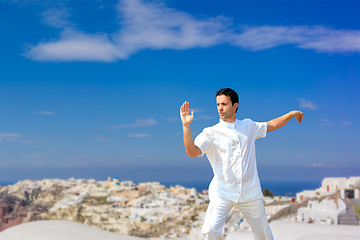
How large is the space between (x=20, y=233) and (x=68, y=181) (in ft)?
99.7

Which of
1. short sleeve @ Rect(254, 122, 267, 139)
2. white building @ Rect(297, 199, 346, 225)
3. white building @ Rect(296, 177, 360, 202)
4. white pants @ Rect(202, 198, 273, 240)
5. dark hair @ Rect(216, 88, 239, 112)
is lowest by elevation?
white building @ Rect(297, 199, 346, 225)

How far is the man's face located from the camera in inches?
157

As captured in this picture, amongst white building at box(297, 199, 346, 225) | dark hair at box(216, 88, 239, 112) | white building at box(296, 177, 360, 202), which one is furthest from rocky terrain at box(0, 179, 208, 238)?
dark hair at box(216, 88, 239, 112)

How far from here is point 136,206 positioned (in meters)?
32.8

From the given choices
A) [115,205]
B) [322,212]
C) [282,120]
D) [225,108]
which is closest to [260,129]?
[282,120]

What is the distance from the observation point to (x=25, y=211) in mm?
22438

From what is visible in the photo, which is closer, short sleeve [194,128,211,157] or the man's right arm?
the man's right arm

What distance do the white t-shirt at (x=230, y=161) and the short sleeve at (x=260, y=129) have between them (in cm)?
18

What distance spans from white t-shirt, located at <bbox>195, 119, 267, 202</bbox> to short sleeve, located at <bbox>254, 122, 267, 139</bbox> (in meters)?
0.18

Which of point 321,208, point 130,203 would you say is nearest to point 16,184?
point 130,203

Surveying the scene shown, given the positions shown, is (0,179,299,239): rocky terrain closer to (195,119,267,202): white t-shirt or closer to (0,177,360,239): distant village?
(0,177,360,239): distant village

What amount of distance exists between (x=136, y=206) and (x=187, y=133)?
3006 cm

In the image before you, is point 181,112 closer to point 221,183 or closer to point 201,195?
point 221,183

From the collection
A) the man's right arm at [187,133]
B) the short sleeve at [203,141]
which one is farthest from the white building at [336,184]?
the man's right arm at [187,133]
